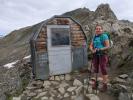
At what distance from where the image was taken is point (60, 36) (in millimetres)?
16406

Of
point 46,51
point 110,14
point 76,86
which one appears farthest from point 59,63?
point 110,14

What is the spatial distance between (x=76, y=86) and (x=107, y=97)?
6.23 feet

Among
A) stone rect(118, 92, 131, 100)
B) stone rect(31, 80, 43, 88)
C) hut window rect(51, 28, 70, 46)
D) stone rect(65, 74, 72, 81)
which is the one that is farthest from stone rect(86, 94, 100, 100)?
hut window rect(51, 28, 70, 46)

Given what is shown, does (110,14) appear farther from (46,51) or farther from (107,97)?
(107,97)

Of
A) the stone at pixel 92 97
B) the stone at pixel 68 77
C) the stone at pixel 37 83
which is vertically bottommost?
the stone at pixel 92 97

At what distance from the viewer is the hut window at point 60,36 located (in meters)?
16.2

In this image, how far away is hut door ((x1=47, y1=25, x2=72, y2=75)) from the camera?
636 inches

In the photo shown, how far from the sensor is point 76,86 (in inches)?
583

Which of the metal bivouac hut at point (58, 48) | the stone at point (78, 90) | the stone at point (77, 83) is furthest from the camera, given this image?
the metal bivouac hut at point (58, 48)

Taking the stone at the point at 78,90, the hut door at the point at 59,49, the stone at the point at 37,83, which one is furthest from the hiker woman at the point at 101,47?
the stone at the point at 37,83

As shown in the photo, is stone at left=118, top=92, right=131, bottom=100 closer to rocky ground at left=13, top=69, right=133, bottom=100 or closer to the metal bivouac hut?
rocky ground at left=13, top=69, right=133, bottom=100

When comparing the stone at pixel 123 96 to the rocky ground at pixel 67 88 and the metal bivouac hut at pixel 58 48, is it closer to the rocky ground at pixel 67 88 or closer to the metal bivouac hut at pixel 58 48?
the rocky ground at pixel 67 88

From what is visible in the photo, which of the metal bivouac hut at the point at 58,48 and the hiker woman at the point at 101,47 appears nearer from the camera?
the hiker woman at the point at 101,47

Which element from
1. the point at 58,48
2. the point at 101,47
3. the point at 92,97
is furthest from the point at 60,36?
the point at 92,97
